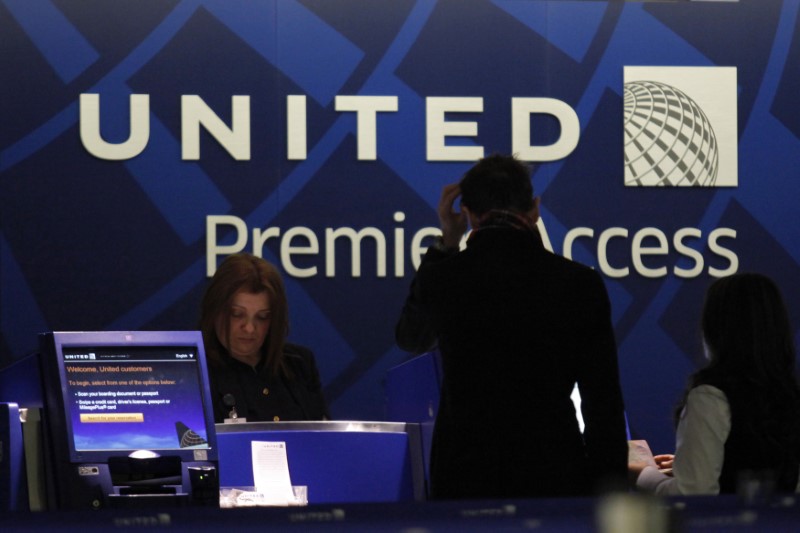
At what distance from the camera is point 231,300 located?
3.81m

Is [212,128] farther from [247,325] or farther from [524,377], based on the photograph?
[524,377]

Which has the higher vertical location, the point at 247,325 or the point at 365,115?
the point at 365,115

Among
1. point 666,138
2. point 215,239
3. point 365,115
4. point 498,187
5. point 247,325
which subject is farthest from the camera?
point 666,138

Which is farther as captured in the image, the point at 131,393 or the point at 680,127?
the point at 680,127

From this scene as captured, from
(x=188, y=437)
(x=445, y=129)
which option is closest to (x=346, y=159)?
(x=445, y=129)

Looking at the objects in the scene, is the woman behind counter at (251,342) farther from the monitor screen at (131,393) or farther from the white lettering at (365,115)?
the white lettering at (365,115)

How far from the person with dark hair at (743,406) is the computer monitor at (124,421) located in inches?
42.2

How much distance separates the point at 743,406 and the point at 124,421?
137 centimetres

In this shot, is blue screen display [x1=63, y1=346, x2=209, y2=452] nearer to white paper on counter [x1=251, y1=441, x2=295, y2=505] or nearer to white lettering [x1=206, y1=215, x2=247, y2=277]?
white paper on counter [x1=251, y1=441, x2=295, y2=505]

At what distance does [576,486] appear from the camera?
266 cm

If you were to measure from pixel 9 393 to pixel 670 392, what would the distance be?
385cm

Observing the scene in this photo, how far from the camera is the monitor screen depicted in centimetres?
261

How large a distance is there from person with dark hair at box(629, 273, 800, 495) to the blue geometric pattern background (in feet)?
9.64

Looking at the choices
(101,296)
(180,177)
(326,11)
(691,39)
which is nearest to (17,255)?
(101,296)
